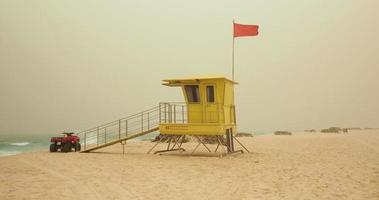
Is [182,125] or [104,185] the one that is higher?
[182,125]

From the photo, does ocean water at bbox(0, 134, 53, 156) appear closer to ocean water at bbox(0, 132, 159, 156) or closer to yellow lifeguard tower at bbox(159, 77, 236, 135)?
ocean water at bbox(0, 132, 159, 156)

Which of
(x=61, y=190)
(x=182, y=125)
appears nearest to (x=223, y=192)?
(x=61, y=190)

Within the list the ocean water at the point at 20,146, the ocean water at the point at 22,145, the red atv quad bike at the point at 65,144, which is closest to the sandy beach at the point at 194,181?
the red atv quad bike at the point at 65,144

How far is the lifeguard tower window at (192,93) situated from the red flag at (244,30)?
16.0 ft

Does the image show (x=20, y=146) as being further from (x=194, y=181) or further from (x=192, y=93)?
(x=194, y=181)

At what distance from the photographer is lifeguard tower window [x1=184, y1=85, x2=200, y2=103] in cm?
2095

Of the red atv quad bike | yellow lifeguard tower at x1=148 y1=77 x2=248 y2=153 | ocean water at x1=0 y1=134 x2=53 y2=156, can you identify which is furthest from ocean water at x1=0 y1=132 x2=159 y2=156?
yellow lifeguard tower at x1=148 y1=77 x2=248 y2=153

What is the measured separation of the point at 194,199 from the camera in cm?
926

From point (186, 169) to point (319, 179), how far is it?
515 cm

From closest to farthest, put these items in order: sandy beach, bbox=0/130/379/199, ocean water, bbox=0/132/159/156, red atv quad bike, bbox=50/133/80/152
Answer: sandy beach, bbox=0/130/379/199, red atv quad bike, bbox=50/133/80/152, ocean water, bbox=0/132/159/156

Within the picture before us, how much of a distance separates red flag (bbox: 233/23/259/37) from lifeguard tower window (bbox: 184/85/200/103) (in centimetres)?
488

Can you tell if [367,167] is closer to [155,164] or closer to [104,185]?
[155,164]

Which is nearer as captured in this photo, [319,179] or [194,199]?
[194,199]

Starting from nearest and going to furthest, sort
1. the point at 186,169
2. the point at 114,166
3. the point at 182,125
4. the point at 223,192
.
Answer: the point at 223,192 → the point at 186,169 → the point at 114,166 → the point at 182,125
